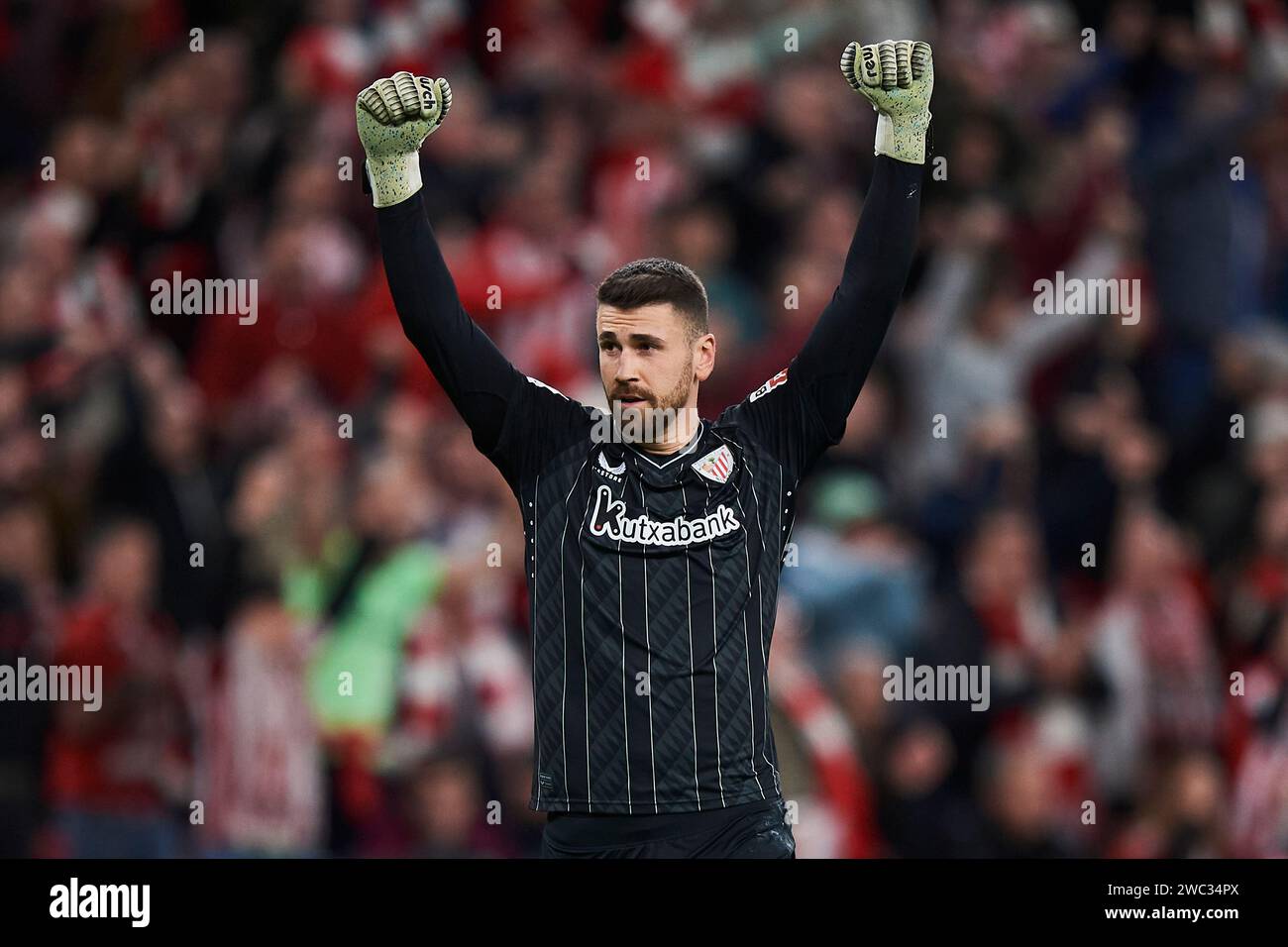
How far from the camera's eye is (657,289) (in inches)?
142

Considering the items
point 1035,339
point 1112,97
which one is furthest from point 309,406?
point 1112,97

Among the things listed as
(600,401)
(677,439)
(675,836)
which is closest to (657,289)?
(677,439)

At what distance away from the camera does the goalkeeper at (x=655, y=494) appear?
11.3 feet

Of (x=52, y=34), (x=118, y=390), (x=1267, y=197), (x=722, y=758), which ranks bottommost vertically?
(x=722, y=758)

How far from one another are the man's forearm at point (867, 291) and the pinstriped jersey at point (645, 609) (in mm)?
224

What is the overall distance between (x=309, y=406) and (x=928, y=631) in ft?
8.90

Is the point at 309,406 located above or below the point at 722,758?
above

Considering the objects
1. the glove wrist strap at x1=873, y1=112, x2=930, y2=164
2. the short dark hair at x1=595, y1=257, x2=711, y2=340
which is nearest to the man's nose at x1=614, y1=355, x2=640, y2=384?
the short dark hair at x1=595, y1=257, x2=711, y2=340

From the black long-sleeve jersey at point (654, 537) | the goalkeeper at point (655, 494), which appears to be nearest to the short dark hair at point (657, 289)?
the goalkeeper at point (655, 494)

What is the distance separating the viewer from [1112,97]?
26.9 feet

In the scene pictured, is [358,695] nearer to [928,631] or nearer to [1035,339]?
[928,631]
